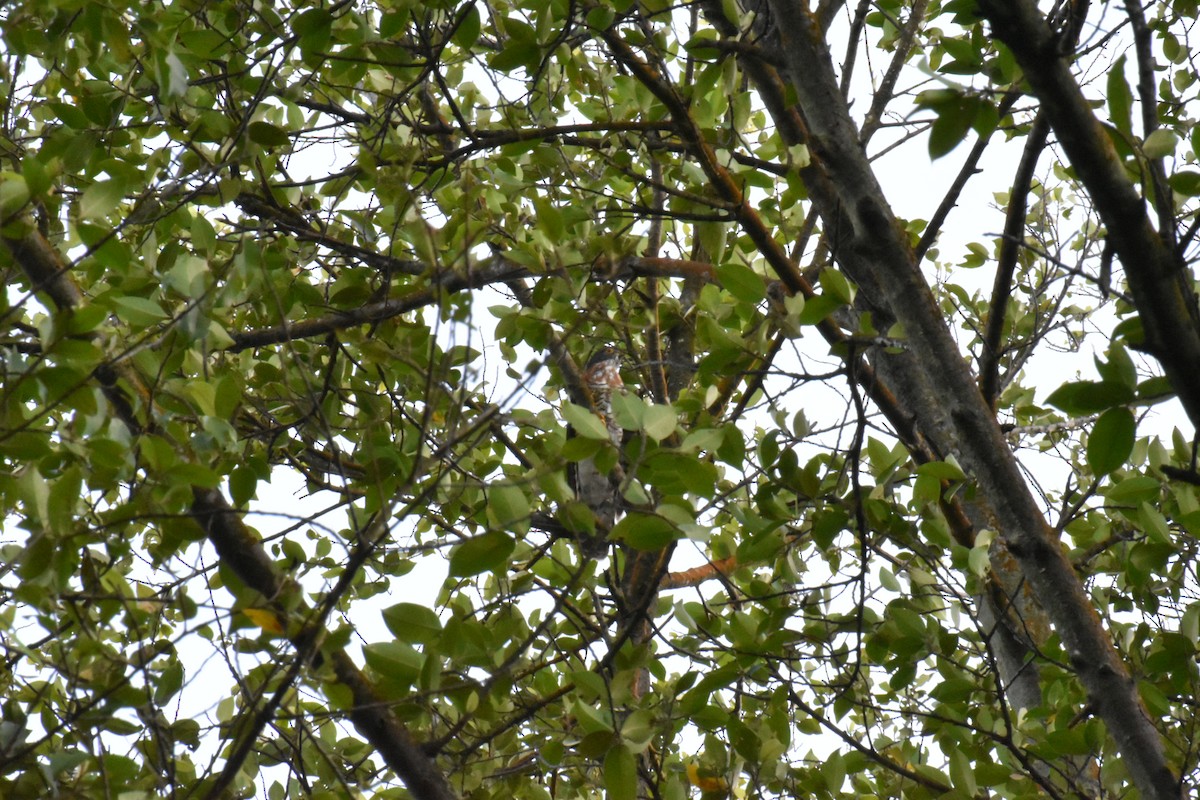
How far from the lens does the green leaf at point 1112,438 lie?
1421 millimetres

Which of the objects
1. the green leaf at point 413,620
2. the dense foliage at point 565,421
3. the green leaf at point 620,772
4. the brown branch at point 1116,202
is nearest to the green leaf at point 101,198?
the dense foliage at point 565,421

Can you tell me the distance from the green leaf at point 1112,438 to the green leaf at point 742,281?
28.1 inches

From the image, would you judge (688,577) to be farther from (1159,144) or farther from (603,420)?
(1159,144)

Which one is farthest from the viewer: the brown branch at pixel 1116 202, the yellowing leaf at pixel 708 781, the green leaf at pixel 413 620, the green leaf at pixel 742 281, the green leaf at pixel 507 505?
the yellowing leaf at pixel 708 781

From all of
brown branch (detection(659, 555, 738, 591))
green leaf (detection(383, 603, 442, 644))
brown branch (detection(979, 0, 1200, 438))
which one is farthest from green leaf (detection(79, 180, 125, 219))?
brown branch (detection(659, 555, 738, 591))

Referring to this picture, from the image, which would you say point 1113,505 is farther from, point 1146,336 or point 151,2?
point 151,2

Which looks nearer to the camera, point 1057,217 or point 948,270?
point 1057,217

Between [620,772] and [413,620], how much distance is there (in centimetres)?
49

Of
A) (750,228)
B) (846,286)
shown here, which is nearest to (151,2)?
(750,228)

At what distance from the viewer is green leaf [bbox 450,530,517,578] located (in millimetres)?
1665

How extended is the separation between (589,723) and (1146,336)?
3.78 feet

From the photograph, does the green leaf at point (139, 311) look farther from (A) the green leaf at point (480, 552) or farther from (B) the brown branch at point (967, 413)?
(B) the brown branch at point (967, 413)

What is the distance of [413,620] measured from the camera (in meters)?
1.82

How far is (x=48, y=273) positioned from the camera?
1952mm
